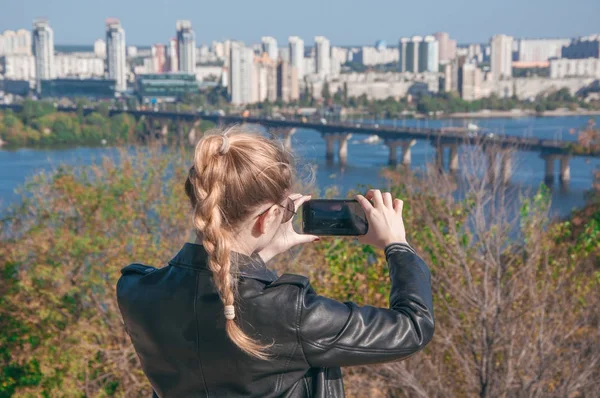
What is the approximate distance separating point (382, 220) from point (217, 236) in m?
0.13

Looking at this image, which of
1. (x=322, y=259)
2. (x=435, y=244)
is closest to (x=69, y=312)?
(x=322, y=259)

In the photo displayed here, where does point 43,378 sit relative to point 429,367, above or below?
below

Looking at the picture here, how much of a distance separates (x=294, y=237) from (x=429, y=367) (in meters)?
2.13

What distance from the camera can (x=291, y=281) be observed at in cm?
66

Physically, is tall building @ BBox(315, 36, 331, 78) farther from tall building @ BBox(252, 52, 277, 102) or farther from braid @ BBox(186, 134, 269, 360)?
braid @ BBox(186, 134, 269, 360)

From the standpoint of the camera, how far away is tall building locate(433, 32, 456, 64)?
73750mm

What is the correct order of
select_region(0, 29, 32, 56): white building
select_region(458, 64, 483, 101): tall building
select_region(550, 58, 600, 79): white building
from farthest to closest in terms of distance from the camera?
select_region(0, 29, 32, 56): white building
select_region(550, 58, 600, 79): white building
select_region(458, 64, 483, 101): tall building

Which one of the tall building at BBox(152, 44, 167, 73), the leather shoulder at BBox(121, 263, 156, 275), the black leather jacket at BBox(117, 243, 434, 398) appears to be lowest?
the black leather jacket at BBox(117, 243, 434, 398)

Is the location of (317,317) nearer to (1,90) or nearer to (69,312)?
(69,312)

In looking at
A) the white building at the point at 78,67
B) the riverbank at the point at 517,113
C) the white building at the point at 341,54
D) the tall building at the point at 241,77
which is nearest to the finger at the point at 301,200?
the riverbank at the point at 517,113

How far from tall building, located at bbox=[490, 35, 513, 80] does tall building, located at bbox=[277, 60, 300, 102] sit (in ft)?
51.5

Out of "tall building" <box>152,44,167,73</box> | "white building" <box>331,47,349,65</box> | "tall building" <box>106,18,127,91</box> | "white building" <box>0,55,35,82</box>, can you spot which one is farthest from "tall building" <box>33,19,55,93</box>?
"white building" <box>331,47,349,65</box>

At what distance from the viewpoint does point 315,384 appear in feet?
2.27

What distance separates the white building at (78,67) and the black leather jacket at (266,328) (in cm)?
5733
